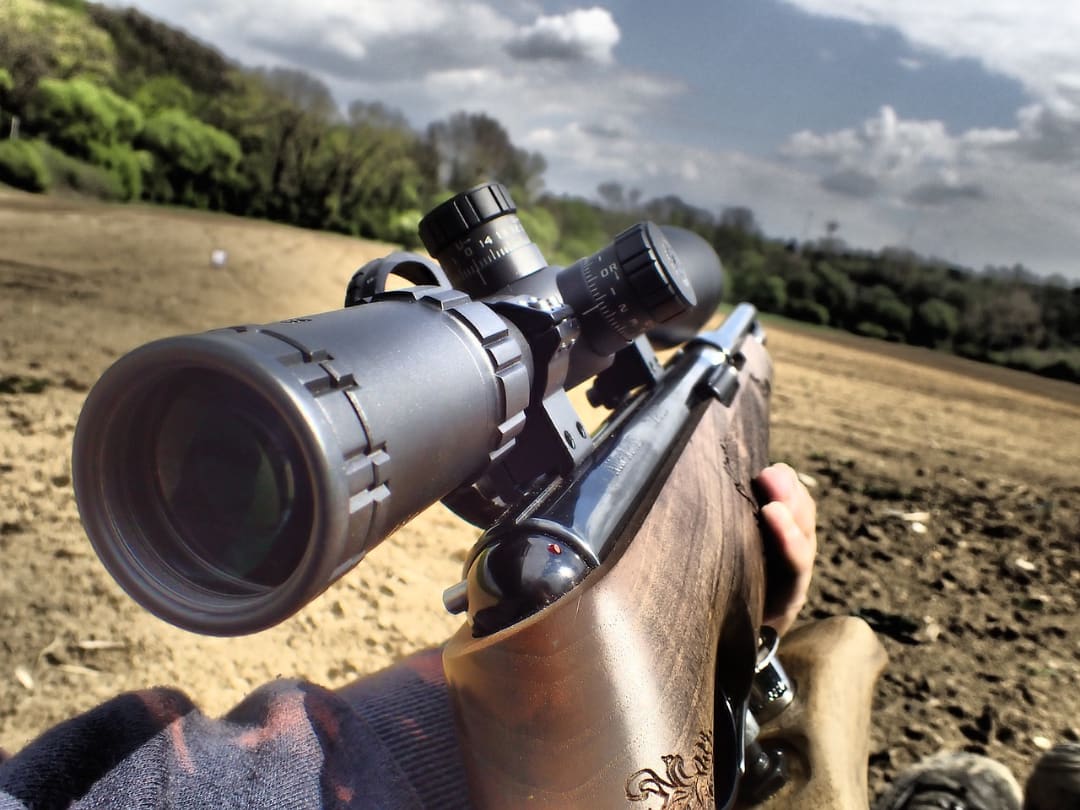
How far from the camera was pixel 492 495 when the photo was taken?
0.98 m

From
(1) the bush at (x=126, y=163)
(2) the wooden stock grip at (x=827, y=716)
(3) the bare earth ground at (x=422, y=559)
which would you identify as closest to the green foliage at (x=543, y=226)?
(1) the bush at (x=126, y=163)

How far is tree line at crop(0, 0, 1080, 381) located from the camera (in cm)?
1065

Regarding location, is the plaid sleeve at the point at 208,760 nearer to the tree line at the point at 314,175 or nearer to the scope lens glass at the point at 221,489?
the scope lens glass at the point at 221,489

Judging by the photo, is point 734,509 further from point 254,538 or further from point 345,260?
point 345,260

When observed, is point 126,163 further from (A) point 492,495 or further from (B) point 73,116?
(A) point 492,495

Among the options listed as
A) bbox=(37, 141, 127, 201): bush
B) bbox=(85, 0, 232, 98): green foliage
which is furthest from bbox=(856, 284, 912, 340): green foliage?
bbox=(85, 0, 232, 98): green foliage

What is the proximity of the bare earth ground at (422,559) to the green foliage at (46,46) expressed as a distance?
22.2 ft

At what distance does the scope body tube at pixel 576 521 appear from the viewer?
72 centimetres

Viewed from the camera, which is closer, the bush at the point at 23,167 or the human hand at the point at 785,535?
the human hand at the point at 785,535

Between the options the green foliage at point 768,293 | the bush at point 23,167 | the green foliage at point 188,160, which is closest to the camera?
the bush at point 23,167

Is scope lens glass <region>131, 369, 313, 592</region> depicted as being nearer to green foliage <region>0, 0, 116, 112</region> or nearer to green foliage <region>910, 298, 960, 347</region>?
green foliage <region>910, 298, 960, 347</region>

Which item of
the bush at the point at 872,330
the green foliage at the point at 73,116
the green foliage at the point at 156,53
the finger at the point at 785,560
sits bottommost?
the bush at the point at 872,330

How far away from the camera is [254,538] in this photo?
1.99 ft

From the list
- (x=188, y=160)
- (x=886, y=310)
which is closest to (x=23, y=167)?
(x=188, y=160)
